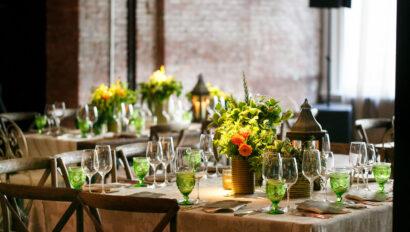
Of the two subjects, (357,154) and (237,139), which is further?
(357,154)

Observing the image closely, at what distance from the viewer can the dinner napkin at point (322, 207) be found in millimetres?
2959

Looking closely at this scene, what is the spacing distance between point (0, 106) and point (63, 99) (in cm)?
95

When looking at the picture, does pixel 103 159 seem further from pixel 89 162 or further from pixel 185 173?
pixel 185 173

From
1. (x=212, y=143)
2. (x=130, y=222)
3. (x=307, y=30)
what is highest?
(x=307, y=30)

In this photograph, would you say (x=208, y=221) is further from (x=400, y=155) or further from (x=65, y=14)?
(x=65, y=14)

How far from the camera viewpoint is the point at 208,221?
9.71 feet

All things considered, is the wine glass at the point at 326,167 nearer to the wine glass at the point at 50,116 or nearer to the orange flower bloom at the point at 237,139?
the orange flower bloom at the point at 237,139

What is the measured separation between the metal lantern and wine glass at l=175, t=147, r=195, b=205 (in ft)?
1.93

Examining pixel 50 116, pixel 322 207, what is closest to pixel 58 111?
pixel 50 116

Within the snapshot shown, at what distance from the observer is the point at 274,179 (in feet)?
9.81

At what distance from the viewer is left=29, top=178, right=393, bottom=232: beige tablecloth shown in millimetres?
2816

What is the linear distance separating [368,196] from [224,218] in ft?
2.58

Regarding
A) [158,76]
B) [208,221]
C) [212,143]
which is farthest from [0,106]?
[208,221]

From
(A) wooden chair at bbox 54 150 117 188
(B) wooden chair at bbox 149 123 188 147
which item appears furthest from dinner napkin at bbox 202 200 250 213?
(B) wooden chair at bbox 149 123 188 147
